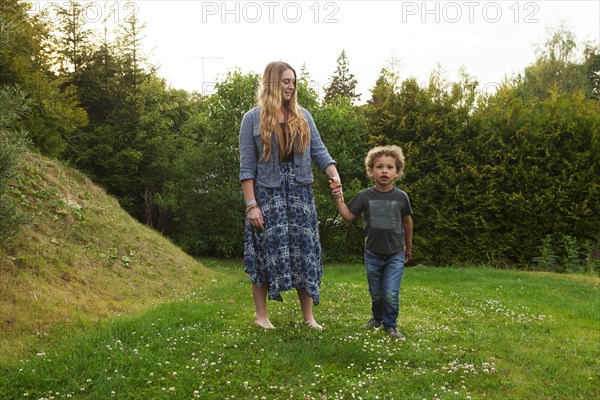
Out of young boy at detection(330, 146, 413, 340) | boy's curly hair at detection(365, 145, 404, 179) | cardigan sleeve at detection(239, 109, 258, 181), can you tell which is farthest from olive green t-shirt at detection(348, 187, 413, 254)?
cardigan sleeve at detection(239, 109, 258, 181)

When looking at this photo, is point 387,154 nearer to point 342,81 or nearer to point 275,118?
point 275,118

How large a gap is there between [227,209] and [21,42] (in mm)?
7768

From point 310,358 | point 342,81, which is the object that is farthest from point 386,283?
point 342,81

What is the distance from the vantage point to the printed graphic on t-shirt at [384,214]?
17.3ft

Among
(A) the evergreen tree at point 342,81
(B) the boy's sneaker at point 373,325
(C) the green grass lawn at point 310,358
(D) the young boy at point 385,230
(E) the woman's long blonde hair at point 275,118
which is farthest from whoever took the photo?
(A) the evergreen tree at point 342,81

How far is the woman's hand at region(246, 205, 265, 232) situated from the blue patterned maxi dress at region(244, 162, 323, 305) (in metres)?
0.09

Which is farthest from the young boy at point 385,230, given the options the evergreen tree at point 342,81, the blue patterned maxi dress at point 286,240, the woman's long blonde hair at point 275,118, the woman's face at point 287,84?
the evergreen tree at point 342,81

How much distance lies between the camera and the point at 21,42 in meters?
9.92

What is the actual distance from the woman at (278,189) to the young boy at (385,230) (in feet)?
1.67

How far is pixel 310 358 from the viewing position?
164 inches

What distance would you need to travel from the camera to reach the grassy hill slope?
18.1ft

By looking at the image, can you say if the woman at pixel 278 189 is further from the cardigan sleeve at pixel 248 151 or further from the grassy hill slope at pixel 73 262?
the grassy hill slope at pixel 73 262

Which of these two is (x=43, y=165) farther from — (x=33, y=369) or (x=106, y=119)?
(x=106, y=119)

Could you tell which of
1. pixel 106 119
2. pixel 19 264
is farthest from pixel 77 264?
pixel 106 119
